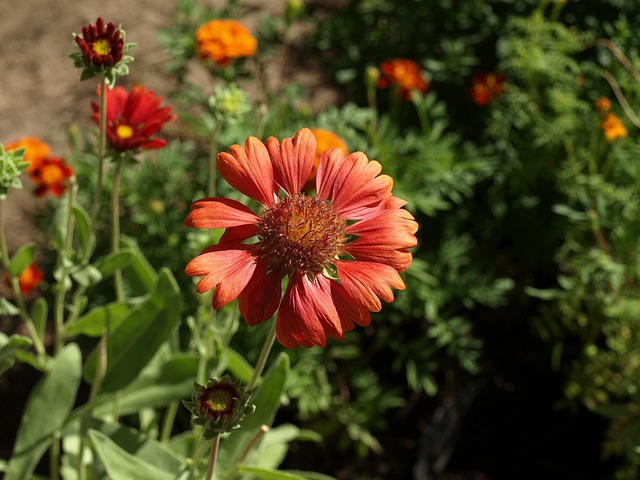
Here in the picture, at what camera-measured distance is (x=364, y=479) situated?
6.10 ft

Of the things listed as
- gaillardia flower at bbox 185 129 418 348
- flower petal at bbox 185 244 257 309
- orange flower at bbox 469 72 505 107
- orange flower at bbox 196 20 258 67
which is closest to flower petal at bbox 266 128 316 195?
gaillardia flower at bbox 185 129 418 348

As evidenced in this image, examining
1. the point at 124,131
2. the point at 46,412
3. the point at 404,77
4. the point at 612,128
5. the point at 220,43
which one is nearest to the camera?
the point at 124,131

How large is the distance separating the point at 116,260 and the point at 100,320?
18 cm

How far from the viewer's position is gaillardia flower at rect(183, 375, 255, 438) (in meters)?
0.82

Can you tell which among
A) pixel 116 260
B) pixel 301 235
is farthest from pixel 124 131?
pixel 301 235

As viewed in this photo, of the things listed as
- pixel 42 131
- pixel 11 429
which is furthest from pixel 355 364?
pixel 42 131

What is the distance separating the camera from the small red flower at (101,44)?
3.02 feet

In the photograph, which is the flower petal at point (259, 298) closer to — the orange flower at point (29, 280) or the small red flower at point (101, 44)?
the small red flower at point (101, 44)

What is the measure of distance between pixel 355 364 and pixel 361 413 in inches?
6.4

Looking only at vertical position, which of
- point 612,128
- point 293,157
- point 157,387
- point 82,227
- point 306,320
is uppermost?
point 293,157

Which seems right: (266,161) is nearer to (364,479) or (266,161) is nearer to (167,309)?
(167,309)

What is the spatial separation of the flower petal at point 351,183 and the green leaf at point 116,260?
0.45 metres

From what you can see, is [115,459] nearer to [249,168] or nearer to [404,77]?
[249,168]

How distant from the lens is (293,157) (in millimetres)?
882
